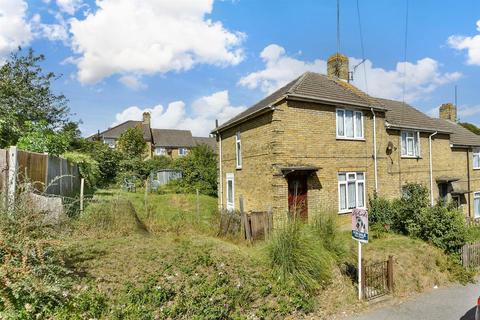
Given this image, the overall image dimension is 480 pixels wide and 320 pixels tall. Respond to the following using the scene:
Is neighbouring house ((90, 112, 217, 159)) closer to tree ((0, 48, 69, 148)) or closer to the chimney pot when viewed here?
the chimney pot

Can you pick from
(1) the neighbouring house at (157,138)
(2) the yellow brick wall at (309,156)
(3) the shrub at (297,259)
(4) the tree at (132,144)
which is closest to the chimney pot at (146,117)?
(1) the neighbouring house at (157,138)

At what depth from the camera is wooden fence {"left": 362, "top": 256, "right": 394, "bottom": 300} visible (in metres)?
8.12

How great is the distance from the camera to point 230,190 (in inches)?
663

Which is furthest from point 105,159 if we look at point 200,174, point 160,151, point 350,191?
point 350,191

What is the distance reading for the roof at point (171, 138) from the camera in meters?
53.9

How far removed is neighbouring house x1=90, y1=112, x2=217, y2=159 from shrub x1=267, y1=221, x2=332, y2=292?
4326 cm

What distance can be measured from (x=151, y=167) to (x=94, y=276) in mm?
28599

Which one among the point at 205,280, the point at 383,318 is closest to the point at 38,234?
the point at 205,280

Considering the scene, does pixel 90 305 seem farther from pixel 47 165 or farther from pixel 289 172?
pixel 289 172

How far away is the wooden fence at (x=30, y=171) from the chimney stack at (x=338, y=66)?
14.7 meters

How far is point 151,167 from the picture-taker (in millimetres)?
33688

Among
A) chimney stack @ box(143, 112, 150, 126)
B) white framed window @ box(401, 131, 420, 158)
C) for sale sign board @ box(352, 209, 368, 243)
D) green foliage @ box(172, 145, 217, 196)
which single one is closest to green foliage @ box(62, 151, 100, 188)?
green foliage @ box(172, 145, 217, 196)

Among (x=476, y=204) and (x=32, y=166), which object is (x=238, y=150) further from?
(x=476, y=204)

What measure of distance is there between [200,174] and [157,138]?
30.5 metres
